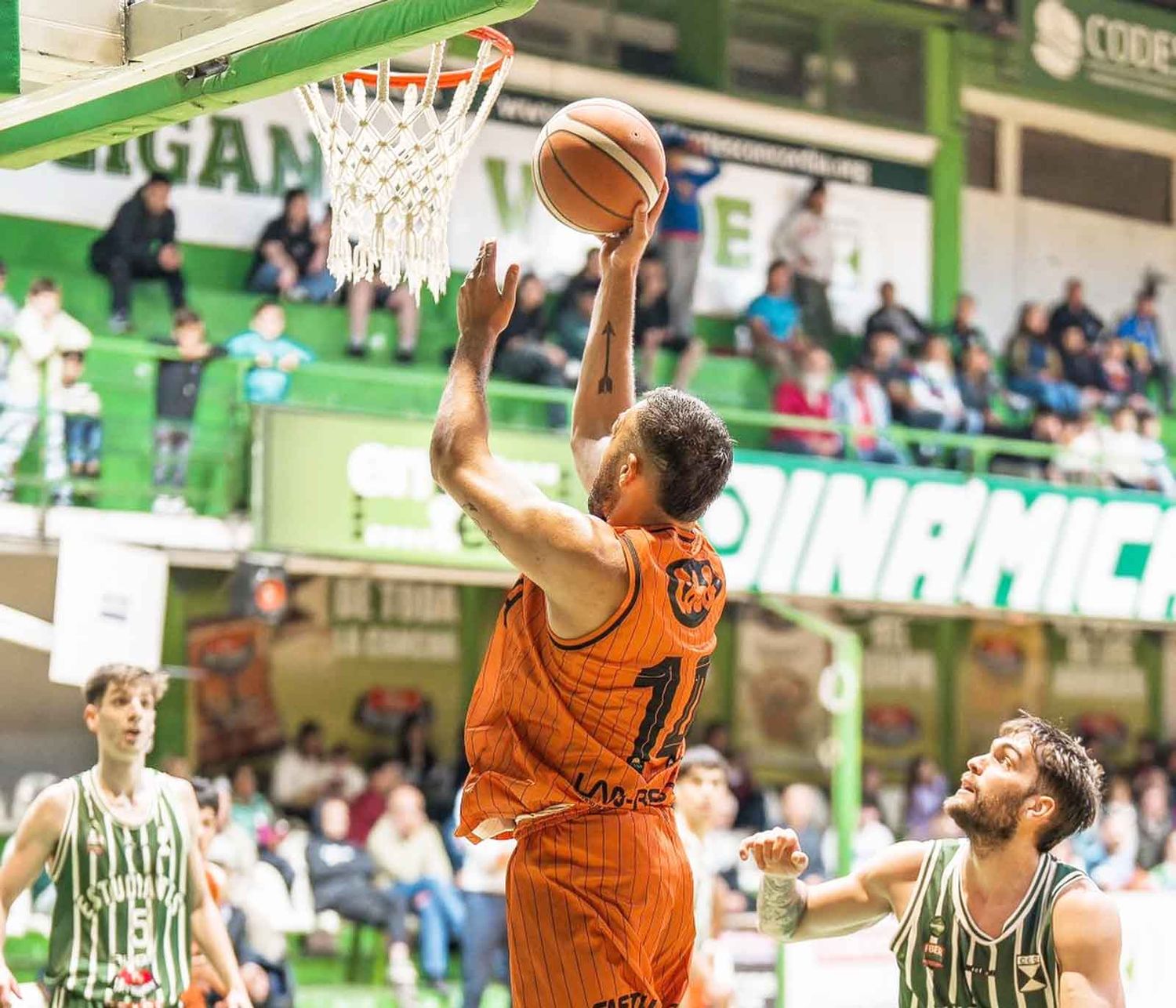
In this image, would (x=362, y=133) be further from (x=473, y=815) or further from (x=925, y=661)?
(x=925, y=661)

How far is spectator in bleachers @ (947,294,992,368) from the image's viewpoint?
18.4 metres

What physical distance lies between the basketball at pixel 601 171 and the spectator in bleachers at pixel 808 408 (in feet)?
34.5

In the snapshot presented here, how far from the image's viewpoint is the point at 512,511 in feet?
13.3

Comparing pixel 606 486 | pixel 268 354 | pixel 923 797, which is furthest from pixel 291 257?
pixel 606 486

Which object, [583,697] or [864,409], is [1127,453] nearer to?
[864,409]

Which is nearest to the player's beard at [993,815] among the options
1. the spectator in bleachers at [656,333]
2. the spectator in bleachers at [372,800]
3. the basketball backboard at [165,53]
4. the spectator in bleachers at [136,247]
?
the basketball backboard at [165,53]

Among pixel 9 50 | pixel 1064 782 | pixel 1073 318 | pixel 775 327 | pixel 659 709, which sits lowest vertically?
pixel 1064 782

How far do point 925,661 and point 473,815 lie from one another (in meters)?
15.4

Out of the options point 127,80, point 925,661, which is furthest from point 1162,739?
point 127,80

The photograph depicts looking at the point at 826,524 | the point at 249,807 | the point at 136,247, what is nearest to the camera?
the point at 249,807

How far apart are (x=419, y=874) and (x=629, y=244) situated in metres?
8.61

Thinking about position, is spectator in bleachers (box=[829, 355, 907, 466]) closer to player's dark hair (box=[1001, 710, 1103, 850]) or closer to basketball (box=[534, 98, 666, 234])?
player's dark hair (box=[1001, 710, 1103, 850])

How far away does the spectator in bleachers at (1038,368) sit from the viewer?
18641 millimetres

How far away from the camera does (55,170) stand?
1441 centimetres
